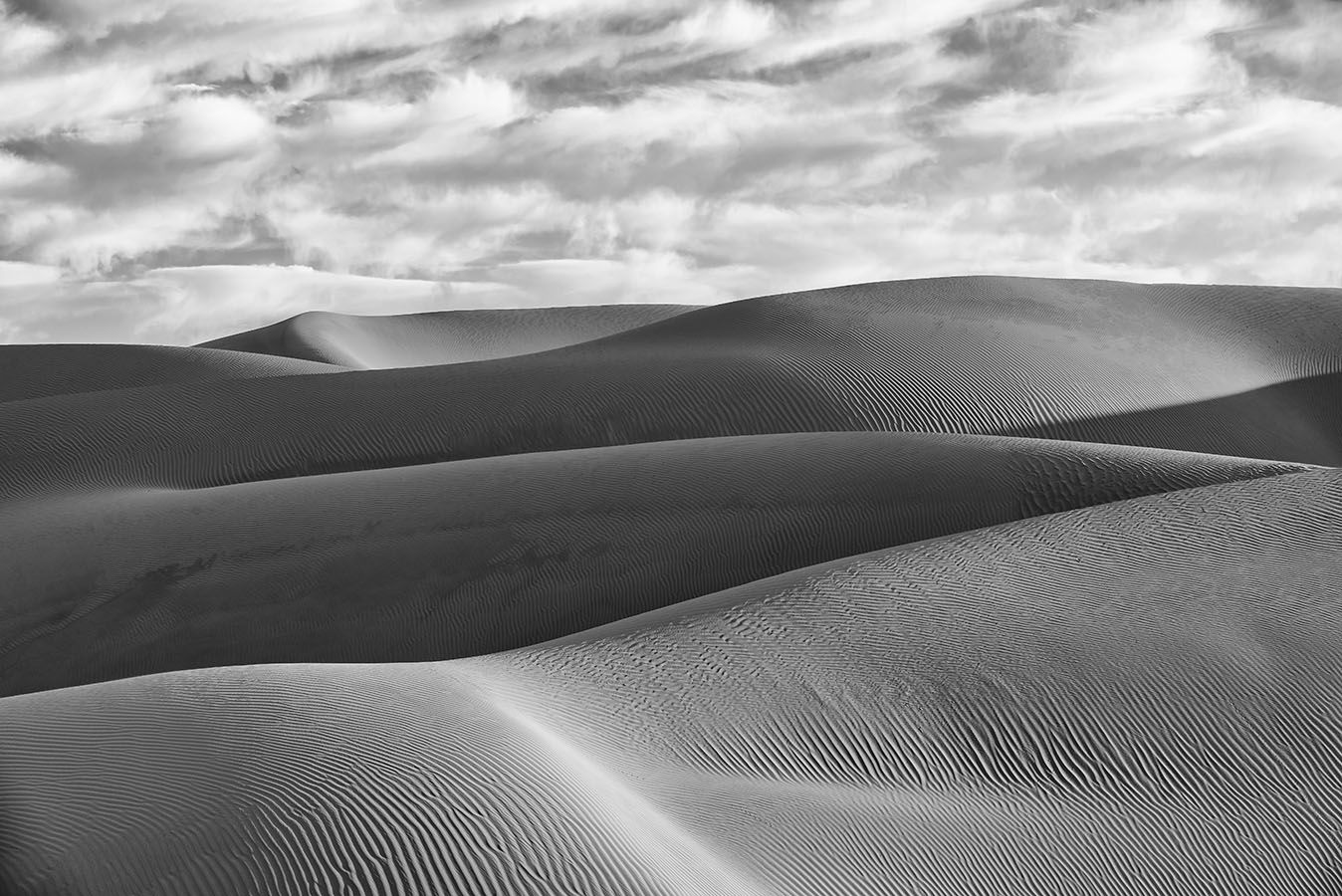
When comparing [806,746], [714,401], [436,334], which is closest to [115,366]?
[436,334]

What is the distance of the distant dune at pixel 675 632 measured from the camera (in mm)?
2482

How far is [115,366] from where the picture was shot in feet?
39.7

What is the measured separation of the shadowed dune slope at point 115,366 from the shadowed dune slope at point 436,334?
225cm

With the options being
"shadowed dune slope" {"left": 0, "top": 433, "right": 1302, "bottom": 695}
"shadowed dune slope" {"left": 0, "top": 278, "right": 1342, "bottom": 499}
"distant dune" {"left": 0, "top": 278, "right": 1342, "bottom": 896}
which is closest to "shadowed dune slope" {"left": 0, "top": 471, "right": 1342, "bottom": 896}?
"distant dune" {"left": 0, "top": 278, "right": 1342, "bottom": 896}

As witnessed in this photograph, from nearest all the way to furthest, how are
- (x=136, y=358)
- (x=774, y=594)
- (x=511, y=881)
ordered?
(x=511, y=881) → (x=774, y=594) → (x=136, y=358)

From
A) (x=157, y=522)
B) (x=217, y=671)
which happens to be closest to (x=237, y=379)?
(x=157, y=522)

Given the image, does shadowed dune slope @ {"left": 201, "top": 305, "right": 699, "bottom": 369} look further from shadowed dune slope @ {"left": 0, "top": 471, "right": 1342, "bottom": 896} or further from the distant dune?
shadowed dune slope @ {"left": 0, "top": 471, "right": 1342, "bottom": 896}

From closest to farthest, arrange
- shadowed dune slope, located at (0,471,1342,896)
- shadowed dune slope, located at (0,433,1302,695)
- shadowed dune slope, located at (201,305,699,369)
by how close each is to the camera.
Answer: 1. shadowed dune slope, located at (0,471,1342,896)
2. shadowed dune slope, located at (0,433,1302,695)
3. shadowed dune slope, located at (201,305,699,369)

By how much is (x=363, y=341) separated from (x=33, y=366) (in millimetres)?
3912

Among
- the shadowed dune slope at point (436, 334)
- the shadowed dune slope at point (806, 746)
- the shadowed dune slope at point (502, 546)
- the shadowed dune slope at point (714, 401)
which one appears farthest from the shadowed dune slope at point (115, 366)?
the shadowed dune slope at point (806, 746)

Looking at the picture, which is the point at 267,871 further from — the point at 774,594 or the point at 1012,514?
the point at 1012,514

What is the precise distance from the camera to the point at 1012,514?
5254 millimetres

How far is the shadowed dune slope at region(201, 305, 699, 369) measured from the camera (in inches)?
589

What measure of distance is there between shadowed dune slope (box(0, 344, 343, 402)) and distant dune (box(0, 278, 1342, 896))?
134 inches
